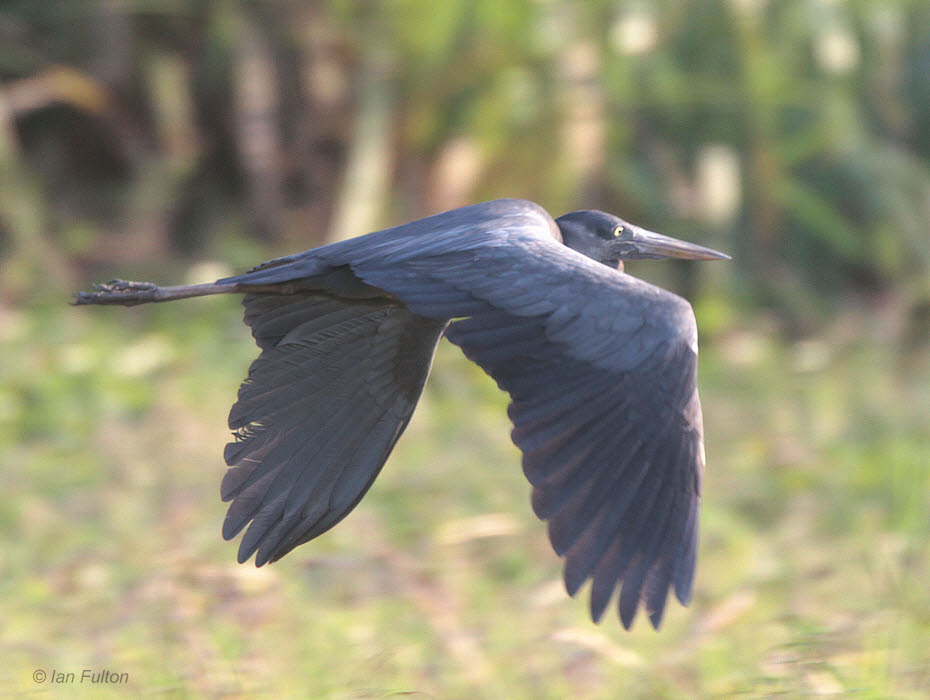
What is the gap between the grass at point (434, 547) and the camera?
335 centimetres

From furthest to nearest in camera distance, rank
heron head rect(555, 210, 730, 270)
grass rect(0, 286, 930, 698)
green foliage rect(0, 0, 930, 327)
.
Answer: green foliage rect(0, 0, 930, 327) → heron head rect(555, 210, 730, 270) → grass rect(0, 286, 930, 698)

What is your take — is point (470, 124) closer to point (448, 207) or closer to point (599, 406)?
point (448, 207)

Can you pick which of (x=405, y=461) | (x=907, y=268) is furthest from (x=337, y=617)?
(x=907, y=268)

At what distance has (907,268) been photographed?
6945 mm

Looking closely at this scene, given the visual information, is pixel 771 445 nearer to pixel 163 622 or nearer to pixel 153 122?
pixel 163 622

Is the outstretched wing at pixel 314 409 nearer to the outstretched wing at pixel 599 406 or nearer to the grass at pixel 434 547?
the grass at pixel 434 547

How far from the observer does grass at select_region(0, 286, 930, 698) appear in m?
3.35

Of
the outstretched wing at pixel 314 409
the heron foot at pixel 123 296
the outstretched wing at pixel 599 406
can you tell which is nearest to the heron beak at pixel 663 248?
the outstretched wing at pixel 314 409

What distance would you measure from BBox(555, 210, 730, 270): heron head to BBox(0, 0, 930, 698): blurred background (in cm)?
104

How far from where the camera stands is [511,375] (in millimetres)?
2658

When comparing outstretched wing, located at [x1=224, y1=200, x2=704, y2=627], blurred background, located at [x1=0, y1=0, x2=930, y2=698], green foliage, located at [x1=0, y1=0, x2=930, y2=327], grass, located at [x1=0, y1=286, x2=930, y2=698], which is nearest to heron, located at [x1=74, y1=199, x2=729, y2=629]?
outstretched wing, located at [x1=224, y1=200, x2=704, y2=627]

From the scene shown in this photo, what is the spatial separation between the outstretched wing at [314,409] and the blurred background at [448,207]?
62cm

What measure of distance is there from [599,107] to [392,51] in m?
1.07

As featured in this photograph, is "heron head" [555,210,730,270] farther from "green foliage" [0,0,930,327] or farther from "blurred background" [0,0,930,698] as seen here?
"green foliage" [0,0,930,327]
